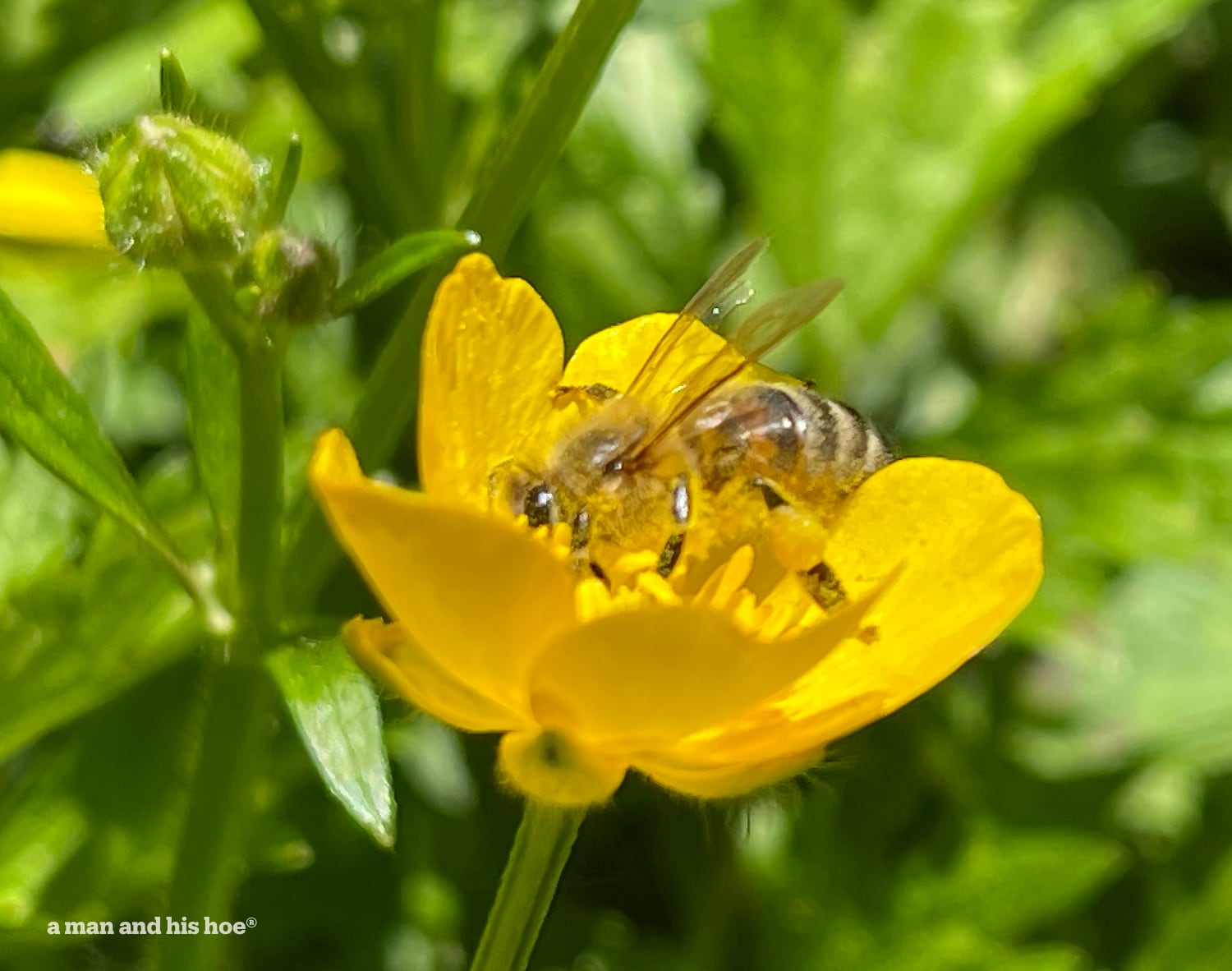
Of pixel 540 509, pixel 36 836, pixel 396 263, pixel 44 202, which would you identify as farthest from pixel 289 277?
pixel 44 202

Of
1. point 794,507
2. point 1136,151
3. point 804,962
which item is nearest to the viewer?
point 794,507

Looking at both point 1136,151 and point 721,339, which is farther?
point 1136,151

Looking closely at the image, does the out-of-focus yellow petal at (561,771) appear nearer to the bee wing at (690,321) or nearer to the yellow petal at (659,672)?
the yellow petal at (659,672)

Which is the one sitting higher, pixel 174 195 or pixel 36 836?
pixel 174 195

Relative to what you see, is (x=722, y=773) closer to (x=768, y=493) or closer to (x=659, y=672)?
(x=659, y=672)

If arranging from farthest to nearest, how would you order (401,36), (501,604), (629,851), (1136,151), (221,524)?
(1136,151)
(629,851)
(401,36)
(221,524)
(501,604)

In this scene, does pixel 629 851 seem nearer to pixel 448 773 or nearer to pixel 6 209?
pixel 448 773

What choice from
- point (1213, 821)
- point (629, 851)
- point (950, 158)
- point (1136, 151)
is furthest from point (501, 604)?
point (1136, 151)

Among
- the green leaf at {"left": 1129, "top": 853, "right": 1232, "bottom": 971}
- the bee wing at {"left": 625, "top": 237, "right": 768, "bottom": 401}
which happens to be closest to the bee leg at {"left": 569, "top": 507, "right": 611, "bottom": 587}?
the bee wing at {"left": 625, "top": 237, "right": 768, "bottom": 401}
